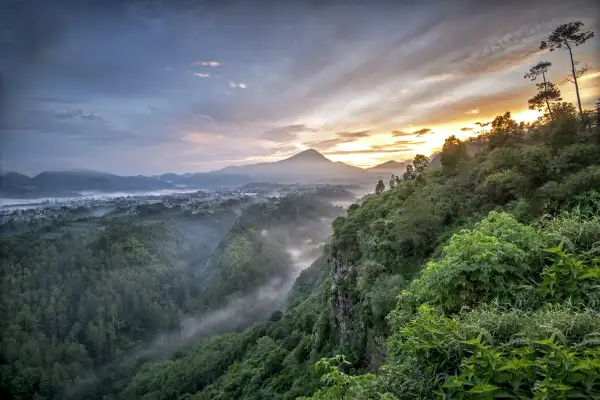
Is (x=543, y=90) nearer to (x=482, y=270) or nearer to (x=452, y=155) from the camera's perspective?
(x=452, y=155)

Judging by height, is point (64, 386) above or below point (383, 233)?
below

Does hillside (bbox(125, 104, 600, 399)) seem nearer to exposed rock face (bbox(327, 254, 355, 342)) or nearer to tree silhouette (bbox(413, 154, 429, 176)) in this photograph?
exposed rock face (bbox(327, 254, 355, 342))

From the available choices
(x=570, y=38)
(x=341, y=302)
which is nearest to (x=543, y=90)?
(x=570, y=38)

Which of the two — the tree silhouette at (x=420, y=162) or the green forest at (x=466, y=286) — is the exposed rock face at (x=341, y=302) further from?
the tree silhouette at (x=420, y=162)

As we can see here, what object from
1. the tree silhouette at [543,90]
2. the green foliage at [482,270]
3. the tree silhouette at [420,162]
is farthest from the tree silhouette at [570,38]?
the green foliage at [482,270]

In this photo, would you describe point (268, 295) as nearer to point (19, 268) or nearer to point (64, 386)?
point (64, 386)

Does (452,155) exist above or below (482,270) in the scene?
above

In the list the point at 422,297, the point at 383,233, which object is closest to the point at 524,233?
the point at 422,297

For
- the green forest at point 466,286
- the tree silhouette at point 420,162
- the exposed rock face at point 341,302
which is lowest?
the exposed rock face at point 341,302
